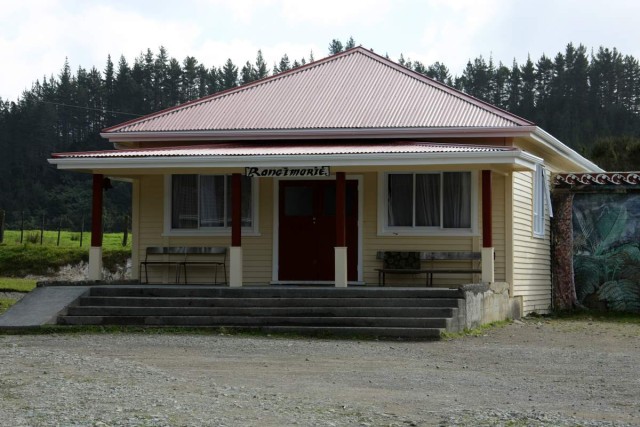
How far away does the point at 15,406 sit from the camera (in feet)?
30.2

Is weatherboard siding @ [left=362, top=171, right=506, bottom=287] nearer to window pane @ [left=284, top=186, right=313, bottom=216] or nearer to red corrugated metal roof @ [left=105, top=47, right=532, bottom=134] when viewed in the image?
window pane @ [left=284, top=186, right=313, bottom=216]

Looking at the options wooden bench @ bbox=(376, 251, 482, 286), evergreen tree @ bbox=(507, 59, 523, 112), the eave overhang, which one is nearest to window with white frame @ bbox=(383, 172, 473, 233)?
wooden bench @ bbox=(376, 251, 482, 286)

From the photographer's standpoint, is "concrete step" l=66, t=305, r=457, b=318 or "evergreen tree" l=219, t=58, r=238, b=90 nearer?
"concrete step" l=66, t=305, r=457, b=318

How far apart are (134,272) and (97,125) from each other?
78.1m

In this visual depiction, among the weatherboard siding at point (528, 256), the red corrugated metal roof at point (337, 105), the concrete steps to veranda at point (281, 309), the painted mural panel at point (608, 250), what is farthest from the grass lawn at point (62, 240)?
the concrete steps to veranda at point (281, 309)

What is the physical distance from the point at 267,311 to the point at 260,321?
332mm

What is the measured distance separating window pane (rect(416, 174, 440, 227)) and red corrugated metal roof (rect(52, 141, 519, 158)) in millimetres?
705

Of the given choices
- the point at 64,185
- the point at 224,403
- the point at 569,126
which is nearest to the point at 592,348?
the point at 224,403

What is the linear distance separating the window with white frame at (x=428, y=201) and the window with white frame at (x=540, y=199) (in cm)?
235

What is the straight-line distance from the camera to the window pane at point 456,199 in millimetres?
19391

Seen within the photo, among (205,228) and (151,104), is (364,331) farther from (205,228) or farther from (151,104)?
(151,104)

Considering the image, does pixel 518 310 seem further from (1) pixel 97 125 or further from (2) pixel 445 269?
(1) pixel 97 125

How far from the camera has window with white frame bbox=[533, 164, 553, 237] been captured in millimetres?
21250

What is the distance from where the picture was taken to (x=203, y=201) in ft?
66.7
